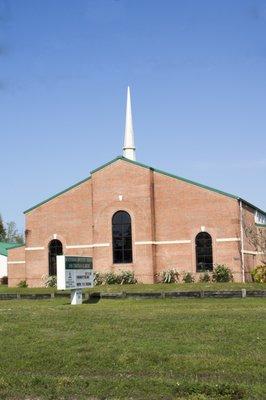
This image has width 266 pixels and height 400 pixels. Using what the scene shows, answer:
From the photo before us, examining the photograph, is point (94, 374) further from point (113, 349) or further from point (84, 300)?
point (84, 300)

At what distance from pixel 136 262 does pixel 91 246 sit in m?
3.50

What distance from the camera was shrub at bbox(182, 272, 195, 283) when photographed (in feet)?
128

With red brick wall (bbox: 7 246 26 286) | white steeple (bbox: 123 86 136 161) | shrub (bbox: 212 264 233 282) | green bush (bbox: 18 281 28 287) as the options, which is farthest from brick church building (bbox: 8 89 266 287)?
white steeple (bbox: 123 86 136 161)

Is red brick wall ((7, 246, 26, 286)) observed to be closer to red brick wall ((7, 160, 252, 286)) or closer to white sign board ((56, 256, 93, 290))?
red brick wall ((7, 160, 252, 286))

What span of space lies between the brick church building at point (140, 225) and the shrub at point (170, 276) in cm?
46

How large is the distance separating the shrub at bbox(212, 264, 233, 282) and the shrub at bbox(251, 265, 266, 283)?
1.67 metres

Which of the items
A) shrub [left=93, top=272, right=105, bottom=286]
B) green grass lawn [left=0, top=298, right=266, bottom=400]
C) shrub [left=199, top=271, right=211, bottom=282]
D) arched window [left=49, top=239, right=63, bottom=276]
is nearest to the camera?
green grass lawn [left=0, top=298, right=266, bottom=400]

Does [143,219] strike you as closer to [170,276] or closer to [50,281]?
[170,276]

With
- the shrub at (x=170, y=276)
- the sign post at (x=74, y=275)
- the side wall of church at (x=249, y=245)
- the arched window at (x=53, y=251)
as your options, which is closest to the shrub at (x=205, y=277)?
the shrub at (x=170, y=276)

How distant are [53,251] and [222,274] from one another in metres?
12.0

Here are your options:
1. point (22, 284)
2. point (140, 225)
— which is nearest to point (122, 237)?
point (140, 225)

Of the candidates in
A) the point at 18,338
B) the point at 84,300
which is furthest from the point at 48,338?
the point at 84,300

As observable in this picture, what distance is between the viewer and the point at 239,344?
38.9 ft

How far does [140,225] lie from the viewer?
40.4 metres
